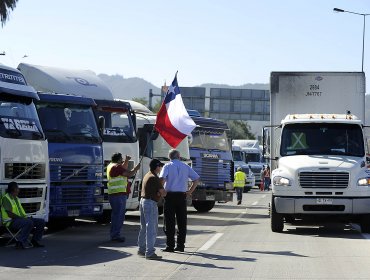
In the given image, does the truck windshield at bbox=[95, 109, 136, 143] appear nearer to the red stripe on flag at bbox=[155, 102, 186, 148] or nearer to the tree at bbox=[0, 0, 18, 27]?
the red stripe on flag at bbox=[155, 102, 186, 148]

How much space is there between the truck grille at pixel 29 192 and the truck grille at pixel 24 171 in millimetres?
229

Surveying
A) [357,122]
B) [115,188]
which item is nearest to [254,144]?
[357,122]

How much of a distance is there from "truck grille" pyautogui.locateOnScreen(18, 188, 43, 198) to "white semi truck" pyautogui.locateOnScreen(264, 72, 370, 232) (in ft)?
18.2

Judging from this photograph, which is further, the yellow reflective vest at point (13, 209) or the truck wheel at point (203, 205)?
the truck wheel at point (203, 205)

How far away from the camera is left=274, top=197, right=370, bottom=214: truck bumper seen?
59.0 ft

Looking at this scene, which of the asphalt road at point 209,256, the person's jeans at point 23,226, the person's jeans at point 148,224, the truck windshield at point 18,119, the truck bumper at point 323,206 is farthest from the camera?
the truck bumper at point 323,206

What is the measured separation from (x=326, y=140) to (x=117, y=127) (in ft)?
16.8

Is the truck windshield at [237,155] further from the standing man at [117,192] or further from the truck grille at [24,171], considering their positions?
the truck grille at [24,171]

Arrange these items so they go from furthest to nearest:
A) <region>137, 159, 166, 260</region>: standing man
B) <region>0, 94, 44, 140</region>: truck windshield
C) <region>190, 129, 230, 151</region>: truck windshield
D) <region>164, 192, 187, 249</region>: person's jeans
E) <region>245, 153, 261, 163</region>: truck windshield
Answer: <region>245, 153, 261, 163</region>: truck windshield
<region>190, 129, 230, 151</region>: truck windshield
<region>0, 94, 44, 140</region>: truck windshield
<region>164, 192, 187, 249</region>: person's jeans
<region>137, 159, 166, 260</region>: standing man

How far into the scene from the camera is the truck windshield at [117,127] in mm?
19906

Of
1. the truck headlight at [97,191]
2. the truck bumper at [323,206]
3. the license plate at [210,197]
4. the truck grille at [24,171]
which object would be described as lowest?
the license plate at [210,197]

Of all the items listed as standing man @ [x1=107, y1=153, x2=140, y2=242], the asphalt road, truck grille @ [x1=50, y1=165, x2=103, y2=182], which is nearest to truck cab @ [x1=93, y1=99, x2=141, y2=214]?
the asphalt road

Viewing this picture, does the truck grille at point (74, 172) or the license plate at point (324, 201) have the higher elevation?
the truck grille at point (74, 172)

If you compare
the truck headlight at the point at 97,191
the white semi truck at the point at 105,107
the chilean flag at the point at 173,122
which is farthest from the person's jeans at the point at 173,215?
the white semi truck at the point at 105,107
